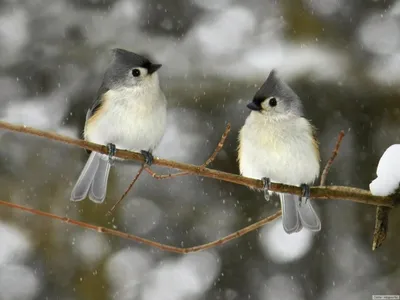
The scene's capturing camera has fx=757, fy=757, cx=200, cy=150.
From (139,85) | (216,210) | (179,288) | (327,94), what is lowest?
(139,85)

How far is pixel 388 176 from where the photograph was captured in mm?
2656

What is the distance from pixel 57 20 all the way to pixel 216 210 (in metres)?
Answer: 2.15

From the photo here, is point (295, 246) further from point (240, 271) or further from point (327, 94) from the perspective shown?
point (327, 94)

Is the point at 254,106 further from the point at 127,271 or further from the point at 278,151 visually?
the point at 127,271

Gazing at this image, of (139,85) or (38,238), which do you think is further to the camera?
(38,238)

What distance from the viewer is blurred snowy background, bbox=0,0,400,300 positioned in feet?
18.8

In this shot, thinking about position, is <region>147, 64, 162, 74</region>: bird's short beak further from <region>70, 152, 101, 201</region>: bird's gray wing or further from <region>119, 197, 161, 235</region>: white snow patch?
<region>119, 197, 161, 235</region>: white snow patch

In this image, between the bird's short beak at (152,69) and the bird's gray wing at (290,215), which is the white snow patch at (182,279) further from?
the bird's short beak at (152,69)

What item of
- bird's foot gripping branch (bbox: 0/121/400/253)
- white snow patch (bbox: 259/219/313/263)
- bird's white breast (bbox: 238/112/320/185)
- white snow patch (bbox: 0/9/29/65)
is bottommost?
bird's foot gripping branch (bbox: 0/121/400/253)

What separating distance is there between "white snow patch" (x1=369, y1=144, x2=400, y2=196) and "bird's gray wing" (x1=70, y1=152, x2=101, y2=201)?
42.9 inches

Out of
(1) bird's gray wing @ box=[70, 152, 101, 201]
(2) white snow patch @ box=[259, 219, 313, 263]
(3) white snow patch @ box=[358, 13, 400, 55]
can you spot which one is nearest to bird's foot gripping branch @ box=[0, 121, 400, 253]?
(1) bird's gray wing @ box=[70, 152, 101, 201]

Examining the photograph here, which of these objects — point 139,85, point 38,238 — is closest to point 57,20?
point 38,238

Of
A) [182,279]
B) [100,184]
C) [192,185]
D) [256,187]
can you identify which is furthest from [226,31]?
[256,187]

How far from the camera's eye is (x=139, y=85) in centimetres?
325
